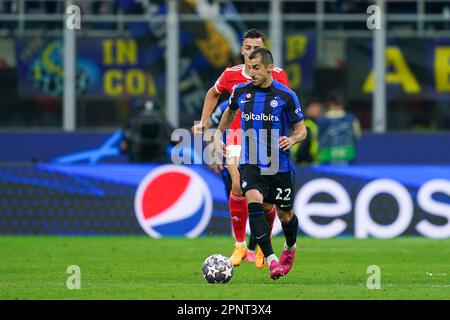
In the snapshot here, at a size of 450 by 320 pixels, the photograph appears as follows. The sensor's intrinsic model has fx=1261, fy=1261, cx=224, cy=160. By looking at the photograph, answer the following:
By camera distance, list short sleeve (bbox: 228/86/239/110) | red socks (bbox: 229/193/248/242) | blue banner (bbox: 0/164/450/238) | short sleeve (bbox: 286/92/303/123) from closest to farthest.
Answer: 1. short sleeve (bbox: 286/92/303/123)
2. short sleeve (bbox: 228/86/239/110)
3. red socks (bbox: 229/193/248/242)
4. blue banner (bbox: 0/164/450/238)

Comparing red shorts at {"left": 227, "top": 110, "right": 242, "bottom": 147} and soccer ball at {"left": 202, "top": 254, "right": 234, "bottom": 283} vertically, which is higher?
red shorts at {"left": 227, "top": 110, "right": 242, "bottom": 147}

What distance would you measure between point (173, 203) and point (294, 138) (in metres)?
6.76

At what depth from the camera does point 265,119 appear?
1117 centimetres

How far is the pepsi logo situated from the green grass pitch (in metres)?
0.42

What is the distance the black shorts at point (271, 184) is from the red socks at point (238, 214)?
1.22 meters

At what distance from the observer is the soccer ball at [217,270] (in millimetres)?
10969

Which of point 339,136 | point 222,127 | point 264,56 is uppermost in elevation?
point 264,56

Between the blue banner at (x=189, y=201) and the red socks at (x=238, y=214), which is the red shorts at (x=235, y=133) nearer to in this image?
the red socks at (x=238, y=214)

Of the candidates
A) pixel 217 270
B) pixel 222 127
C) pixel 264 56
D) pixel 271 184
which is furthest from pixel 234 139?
pixel 217 270

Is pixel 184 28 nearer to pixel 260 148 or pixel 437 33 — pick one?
pixel 437 33

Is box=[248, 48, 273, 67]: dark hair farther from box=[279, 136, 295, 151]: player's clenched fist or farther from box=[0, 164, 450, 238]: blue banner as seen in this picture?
box=[0, 164, 450, 238]: blue banner

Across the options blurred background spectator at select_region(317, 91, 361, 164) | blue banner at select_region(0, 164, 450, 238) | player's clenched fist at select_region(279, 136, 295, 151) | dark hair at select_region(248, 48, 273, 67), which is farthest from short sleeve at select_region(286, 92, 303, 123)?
blurred background spectator at select_region(317, 91, 361, 164)

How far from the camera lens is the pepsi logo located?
17.8 m

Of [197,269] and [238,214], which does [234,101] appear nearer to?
[238,214]
